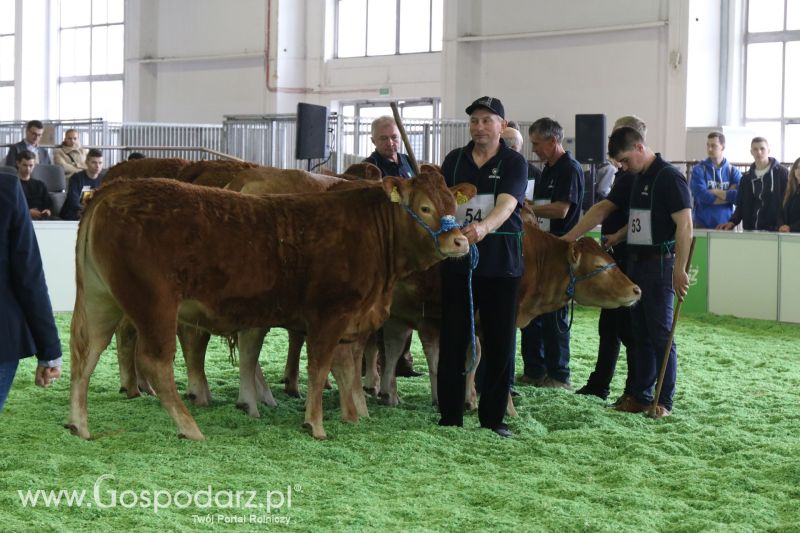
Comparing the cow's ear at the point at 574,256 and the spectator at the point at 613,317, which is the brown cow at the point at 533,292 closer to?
the cow's ear at the point at 574,256

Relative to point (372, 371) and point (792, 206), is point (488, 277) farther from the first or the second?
point (792, 206)

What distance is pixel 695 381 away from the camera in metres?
8.77

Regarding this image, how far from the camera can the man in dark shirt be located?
279 inches

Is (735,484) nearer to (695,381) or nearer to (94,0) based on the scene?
(695,381)

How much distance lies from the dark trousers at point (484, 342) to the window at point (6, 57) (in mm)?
27251

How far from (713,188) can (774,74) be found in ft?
20.7

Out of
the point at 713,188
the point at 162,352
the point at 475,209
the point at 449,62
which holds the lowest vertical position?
the point at 162,352

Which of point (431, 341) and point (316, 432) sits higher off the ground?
point (431, 341)

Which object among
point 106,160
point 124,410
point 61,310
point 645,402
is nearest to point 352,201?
point 124,410

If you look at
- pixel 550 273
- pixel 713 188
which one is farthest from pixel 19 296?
pixel 713 188

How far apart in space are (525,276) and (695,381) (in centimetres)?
215

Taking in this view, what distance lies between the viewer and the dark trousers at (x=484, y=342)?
649 cm

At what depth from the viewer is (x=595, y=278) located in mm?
7672

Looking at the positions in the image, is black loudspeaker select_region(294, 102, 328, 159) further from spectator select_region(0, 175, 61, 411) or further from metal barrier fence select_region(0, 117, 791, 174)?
spectator select_region(0, 175, 61, 411)
